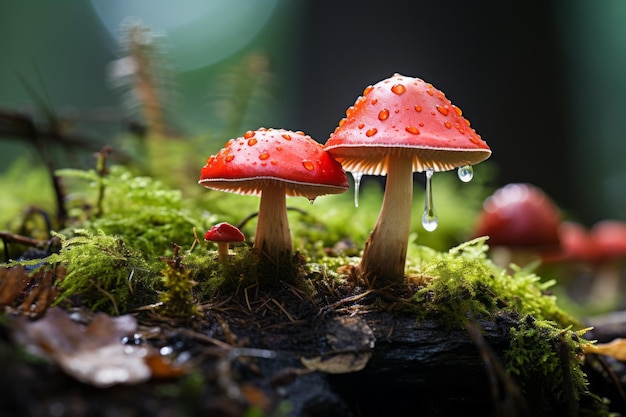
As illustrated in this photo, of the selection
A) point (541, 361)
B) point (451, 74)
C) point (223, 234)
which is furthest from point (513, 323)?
point (451, 74)

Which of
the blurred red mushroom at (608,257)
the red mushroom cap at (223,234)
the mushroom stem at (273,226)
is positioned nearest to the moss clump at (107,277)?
the red mushroom cap at (223,234)

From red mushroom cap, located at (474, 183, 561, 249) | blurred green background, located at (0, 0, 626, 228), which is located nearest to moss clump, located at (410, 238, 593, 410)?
red mushroom cap, located at (474, 183, 561, 249)

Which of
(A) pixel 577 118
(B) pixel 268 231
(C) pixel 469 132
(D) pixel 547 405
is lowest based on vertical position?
(D) pixel 547 405

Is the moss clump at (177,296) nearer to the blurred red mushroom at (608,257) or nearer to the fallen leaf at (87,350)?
the fallen leaf at (87,350)

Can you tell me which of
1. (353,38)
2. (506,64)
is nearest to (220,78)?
(353,38)

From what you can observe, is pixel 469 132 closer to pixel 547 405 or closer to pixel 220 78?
pixel 547 405

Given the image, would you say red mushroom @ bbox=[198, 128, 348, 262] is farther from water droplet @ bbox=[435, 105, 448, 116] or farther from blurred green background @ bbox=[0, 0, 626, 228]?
blurred green background @ bbox=[0, 0, 626, 228]

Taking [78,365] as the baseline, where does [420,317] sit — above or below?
below
